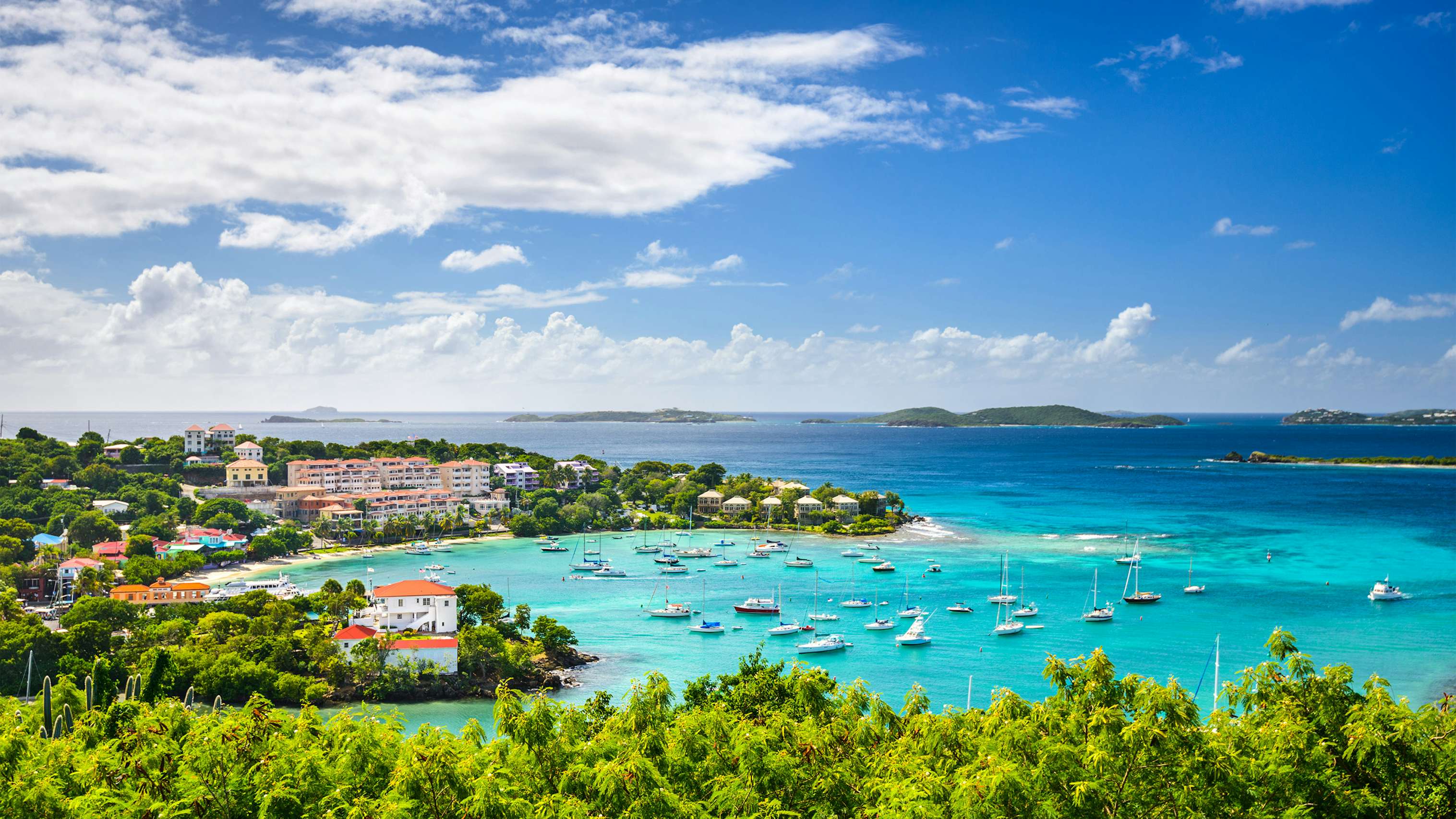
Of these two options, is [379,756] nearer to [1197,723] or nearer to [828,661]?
[1197,723]

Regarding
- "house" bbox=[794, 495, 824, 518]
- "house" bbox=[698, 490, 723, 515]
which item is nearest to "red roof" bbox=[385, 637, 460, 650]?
"house" bbox=[794, 495, 824, 518]

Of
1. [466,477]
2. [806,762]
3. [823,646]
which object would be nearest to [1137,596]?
[823,646]

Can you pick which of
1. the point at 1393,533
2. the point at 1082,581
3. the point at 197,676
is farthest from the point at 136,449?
the point at 1393,533

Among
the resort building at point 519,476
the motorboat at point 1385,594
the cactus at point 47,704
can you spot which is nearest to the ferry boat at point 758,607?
the cactus at point 47,704

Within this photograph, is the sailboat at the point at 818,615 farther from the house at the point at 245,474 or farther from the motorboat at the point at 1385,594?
the house at the point at 245,474

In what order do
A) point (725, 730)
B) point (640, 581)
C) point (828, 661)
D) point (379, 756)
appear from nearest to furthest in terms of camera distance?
point (379, 756), point (725, 730), point (828, 661), point (640, 581)

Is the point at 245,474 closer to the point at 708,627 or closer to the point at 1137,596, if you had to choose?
the point at 708,627
